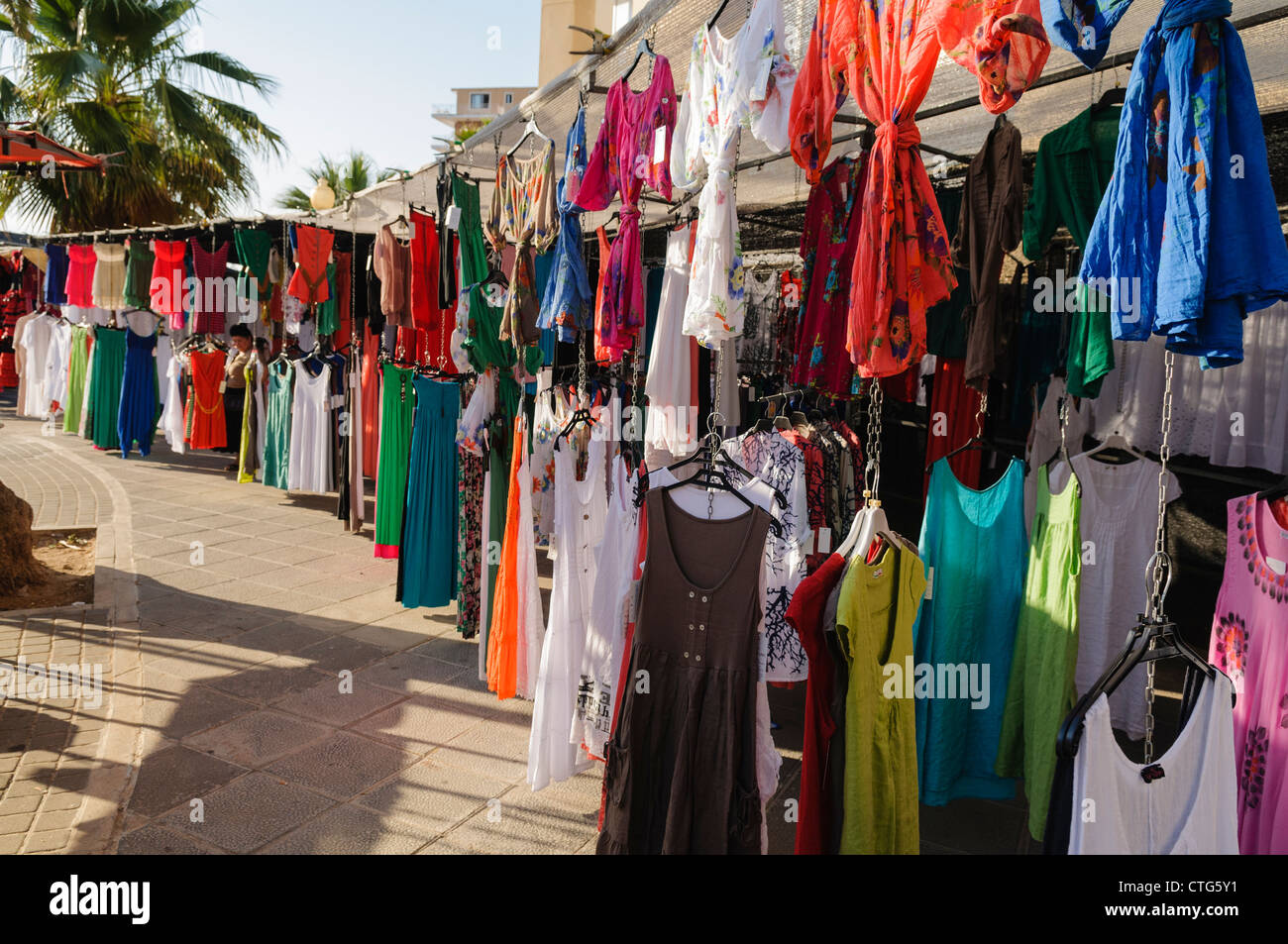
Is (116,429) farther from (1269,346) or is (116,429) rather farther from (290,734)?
(1269,346)

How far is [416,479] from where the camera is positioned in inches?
206

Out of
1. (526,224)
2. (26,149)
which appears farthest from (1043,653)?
(26,149)

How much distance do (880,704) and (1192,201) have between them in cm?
152

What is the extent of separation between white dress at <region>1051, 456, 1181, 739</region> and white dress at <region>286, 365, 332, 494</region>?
6.46 meters

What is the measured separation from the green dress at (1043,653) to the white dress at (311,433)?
21.3 ft

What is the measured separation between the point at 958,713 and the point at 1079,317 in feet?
4.82

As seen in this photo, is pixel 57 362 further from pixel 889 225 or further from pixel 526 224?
pixel 889 225

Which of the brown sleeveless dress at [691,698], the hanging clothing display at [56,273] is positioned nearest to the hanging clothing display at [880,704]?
the brown sleeveless dress at [691,698]

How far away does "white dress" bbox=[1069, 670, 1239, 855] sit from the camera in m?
1.89

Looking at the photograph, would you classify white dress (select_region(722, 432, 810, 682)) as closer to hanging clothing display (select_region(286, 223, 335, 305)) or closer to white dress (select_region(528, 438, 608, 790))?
white dress (select_region(528, 438, 608, 790))

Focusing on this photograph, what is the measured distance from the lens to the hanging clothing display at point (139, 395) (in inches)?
406

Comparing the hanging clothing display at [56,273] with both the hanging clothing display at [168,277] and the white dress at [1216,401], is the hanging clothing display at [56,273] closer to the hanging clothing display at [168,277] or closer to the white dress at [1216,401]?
the hanging clothing display at [168,277]

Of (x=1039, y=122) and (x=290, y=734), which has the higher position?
(x=1039, y=122)
